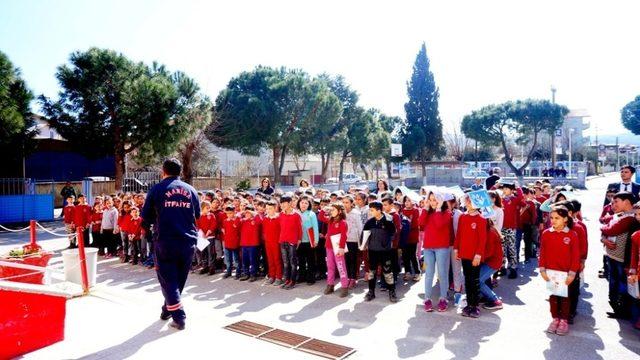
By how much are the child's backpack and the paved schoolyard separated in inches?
31.3

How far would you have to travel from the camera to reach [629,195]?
18.5 feet

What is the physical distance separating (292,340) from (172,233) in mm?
1897

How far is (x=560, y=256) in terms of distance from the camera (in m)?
5.21

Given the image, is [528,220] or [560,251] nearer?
[560,251]

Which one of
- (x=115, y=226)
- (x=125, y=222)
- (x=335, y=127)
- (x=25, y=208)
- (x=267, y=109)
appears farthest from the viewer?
(x=335, y=127)

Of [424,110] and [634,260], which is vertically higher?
[424,110]

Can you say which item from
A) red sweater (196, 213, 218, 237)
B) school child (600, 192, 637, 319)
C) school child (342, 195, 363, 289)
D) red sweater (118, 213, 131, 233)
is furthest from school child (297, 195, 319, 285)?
red sweater (118, 213, 131, 233)

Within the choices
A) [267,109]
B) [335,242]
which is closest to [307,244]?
[335,242]

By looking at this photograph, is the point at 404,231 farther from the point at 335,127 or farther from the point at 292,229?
the point at 335,127

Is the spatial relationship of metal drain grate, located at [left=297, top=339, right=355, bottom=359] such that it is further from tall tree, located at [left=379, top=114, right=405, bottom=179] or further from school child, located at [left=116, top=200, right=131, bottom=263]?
tall tree, located at [left=379, top=114, right=405, bottom=179]

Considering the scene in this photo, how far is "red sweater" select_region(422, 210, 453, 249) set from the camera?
6172 millimetres

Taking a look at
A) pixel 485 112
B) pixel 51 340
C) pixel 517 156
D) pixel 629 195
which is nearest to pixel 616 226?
pixel 629 195

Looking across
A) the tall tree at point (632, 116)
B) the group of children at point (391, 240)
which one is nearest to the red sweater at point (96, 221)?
the group of children at point (391, 240)

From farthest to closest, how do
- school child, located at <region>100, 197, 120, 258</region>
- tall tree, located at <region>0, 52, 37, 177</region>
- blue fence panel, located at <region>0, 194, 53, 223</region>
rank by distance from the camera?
1. blue fence panel, located at <region>0, 194, 53, 223</region>
2. tall tree, located at <region>0, 52, 37, 177</region>
3. school child, located at <region>100, 197, 120, 258</region>
